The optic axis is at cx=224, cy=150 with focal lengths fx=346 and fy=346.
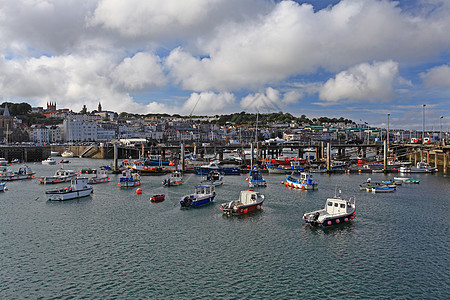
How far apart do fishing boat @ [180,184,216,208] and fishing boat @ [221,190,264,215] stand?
11.5 feet

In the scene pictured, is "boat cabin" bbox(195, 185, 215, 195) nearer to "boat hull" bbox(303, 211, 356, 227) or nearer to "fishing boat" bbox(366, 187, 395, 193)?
"boat hull" bbox(303, 211, 356, 227)

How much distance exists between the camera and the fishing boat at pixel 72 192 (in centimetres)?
3572

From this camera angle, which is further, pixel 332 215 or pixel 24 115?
pixel 24 115

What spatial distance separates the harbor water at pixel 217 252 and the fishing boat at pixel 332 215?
0.53 m

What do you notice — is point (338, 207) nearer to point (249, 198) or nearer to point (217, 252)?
point (249, 198)

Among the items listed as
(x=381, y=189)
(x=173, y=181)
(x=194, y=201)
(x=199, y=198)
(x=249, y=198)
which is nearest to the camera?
(x=249, y=198)

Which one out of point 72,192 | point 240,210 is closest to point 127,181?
point 72,192

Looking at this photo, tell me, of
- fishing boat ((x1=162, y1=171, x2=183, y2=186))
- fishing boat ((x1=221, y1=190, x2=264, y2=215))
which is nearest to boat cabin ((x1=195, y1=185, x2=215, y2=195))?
fishing boat ((x1=221, y1=190, x2=264, y2=215))

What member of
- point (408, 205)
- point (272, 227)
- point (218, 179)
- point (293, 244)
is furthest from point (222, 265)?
point (218, 179)

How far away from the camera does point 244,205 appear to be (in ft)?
96.3

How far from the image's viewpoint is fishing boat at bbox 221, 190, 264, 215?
1144 inches

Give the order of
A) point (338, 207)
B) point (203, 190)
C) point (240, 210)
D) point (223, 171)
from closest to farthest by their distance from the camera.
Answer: point (338, 207), point (240, 210), point (203, 190), point (223, 171)

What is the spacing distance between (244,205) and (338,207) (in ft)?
24.9

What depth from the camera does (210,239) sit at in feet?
73.9
